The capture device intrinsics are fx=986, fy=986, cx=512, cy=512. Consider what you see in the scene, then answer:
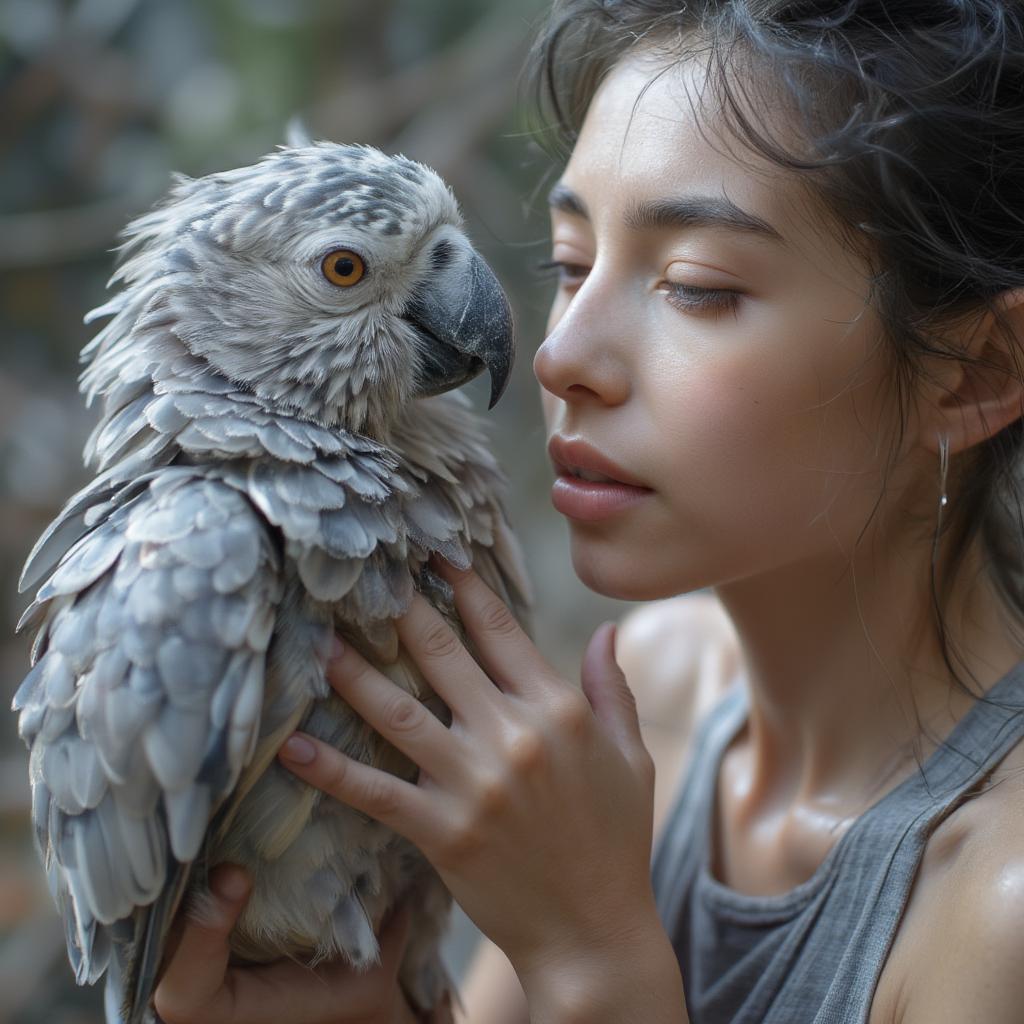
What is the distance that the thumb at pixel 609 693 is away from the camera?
1222 mm

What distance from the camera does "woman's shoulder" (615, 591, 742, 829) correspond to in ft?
5.88

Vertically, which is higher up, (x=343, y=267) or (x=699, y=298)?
(x=699, y=298)

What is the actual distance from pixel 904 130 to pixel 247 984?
1.23 metres

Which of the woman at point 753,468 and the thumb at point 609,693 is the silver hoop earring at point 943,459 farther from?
the thumb at point 609,693

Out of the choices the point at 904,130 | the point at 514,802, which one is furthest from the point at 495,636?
the point at 904,130

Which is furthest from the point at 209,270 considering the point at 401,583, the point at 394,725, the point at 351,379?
the point at 394,725

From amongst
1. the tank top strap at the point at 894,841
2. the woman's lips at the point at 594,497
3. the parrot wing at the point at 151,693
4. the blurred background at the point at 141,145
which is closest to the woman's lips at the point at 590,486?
the woman's lips at the point at 594,497

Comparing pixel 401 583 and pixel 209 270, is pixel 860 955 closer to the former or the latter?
pixel 401 583

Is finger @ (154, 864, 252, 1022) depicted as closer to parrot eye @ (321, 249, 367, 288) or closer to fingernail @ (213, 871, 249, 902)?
fingernail @ (213, 871, 249, 902)

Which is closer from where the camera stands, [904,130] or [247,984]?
[904,130]

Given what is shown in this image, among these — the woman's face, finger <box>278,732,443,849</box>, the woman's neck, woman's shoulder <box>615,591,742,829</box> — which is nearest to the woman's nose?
the woman's face

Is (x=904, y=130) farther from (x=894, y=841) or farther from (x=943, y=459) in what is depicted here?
(x=894, y=841)

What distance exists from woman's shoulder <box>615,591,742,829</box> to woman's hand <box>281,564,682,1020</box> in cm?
65

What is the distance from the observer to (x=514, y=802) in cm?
107
